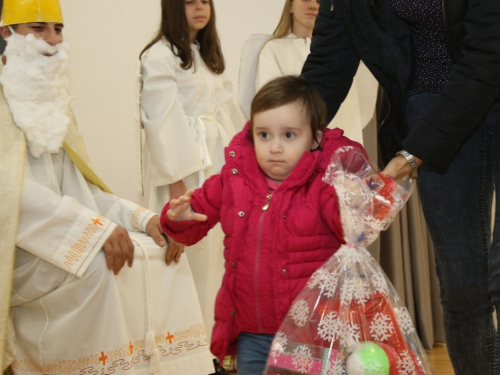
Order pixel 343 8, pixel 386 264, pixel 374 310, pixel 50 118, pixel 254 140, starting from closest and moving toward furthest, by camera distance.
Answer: pixel 374 310, pixel 254 140, pixel 343 8, pixel 50 118, pixel 386 264

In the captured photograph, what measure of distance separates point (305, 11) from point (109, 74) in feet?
4.45

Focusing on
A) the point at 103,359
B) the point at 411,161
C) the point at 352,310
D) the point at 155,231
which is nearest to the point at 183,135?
the point at 155,231

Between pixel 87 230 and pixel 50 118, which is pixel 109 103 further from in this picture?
pixel 87 230

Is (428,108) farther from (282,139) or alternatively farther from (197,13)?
(197,13)

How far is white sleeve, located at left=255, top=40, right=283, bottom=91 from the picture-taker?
4.02 metres

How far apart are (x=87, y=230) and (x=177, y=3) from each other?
1620mm

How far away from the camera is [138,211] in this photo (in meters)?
2.93

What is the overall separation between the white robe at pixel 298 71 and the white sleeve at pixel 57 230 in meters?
1.65

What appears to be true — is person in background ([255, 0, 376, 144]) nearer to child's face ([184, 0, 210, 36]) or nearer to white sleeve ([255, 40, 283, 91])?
white sleeve ([255, 40, 283, 91])

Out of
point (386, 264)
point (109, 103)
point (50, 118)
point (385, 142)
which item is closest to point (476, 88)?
point (385, 142)

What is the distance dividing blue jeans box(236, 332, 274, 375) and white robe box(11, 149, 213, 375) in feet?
2.77

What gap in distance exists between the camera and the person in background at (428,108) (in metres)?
2.01

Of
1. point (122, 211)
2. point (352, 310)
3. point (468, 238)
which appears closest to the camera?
point (352, 310)

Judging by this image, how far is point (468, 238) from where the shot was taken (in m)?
2.06
